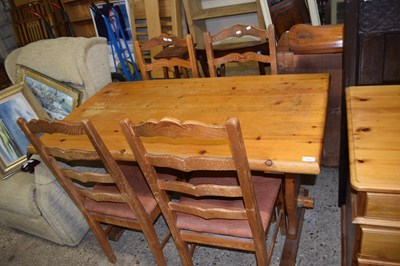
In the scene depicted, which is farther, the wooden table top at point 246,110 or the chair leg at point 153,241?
the chair leg at point 153,241

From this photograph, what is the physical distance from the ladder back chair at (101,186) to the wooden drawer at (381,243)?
882 mm

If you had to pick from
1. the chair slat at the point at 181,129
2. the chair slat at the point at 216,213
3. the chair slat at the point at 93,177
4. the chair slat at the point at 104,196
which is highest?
the chair slat at the point at 181,129

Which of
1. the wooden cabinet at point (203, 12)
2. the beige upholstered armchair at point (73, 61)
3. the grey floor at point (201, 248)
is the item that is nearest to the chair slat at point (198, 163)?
the grey floor at point (201, 248)

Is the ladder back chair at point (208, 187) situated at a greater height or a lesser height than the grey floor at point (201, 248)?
greater

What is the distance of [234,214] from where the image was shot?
111cm

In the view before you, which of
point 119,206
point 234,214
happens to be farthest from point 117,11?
point 234,214

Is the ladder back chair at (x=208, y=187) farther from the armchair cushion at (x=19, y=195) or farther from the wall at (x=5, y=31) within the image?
the wall at (x=5, y=31)

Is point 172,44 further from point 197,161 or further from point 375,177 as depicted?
point 375,177

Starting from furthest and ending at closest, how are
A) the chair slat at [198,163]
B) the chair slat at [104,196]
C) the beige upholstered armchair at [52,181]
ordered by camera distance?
1. the beige upholstered armchair at [52,181]
2. the chair slat at [104,196]
3. the chair slat at [198,163]

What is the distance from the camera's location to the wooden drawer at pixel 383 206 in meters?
0.86

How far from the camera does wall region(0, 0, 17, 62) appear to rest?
431cm

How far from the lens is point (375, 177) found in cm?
84

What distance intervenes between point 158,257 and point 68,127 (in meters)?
0.81

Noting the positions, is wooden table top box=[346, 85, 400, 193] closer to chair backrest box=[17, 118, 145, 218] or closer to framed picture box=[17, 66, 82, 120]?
chair backrest box=[17, 118, 145, 218]
